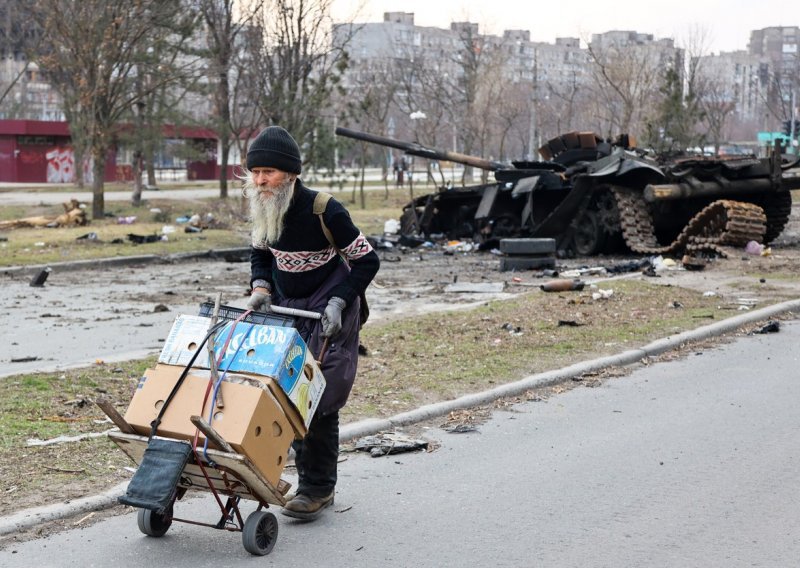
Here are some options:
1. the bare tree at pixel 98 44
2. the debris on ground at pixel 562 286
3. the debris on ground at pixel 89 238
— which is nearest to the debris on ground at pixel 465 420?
the debris on ground at pixel 562 286

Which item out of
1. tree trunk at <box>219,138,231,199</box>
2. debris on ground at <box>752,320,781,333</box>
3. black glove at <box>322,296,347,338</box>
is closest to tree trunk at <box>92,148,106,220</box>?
tree trunk at <box>219,138,231,199</box>

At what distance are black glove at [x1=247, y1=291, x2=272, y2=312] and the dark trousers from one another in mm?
610

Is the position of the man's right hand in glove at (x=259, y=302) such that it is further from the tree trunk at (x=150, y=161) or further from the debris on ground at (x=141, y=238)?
the tree trunk at (x=150, y=161)

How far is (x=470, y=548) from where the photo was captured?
17.7 feet

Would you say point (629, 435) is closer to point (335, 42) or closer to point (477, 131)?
point (335, 42)

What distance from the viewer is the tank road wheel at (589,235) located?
22812 mm

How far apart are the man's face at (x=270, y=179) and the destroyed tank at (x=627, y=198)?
15.6 metres

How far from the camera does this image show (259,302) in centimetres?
571

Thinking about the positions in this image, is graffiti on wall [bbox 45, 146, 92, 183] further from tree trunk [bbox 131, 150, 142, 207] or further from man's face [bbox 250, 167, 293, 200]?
man's face [bbox 250, 167, 293, 200]

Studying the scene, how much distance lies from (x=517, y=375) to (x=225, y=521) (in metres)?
4.46

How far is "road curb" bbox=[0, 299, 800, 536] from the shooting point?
5656mm

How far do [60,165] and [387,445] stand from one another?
45607 millimetres

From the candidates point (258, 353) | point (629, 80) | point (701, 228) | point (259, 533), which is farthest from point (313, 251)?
point (629, 80)

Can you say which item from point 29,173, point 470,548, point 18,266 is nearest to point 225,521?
point 470,548
